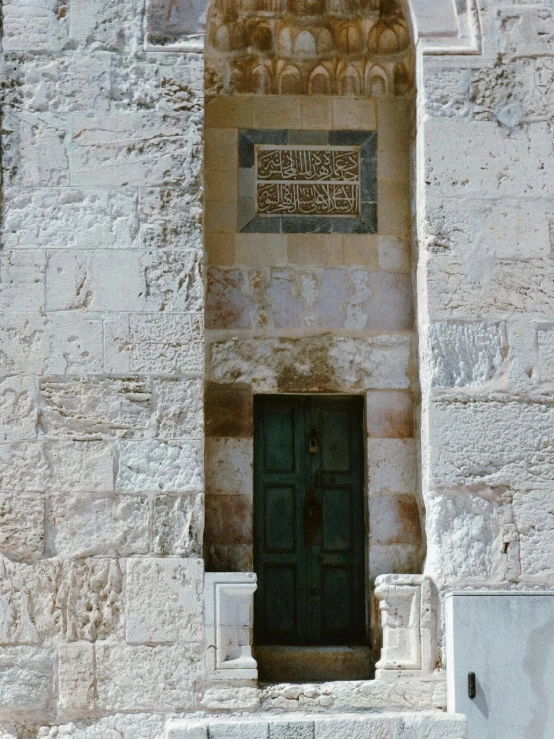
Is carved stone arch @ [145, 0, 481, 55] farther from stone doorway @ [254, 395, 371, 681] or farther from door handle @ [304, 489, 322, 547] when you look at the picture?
door handle @ [304, 489, 322, 547]

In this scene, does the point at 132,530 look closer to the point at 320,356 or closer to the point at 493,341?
the point at 320,356

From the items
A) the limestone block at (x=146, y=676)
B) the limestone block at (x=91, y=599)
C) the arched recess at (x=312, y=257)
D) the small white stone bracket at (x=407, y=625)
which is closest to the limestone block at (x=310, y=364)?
the arched recess at (x=312, y=257)

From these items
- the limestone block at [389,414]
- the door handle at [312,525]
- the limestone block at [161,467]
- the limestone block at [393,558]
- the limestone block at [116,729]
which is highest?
the limestone block at [389,414]

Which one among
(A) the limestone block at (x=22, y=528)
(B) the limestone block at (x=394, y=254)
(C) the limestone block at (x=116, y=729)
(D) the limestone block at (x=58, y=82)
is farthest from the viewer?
(B) the limestone block at (x=394, y=254)

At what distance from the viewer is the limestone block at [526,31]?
18.8ft

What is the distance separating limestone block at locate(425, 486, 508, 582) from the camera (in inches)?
210

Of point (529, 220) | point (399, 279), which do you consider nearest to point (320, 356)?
point (399, 279)

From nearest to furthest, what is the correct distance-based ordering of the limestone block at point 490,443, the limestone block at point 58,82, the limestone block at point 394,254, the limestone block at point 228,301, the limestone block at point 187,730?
the limestone block at point 187,730 < the limestone block at point 490,443 < the limestone block at point 58,82 < the limestone block at point 228,301 < the limestone block at point 394,254

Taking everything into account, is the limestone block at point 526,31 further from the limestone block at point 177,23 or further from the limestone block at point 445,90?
the limestone block at point 177,23

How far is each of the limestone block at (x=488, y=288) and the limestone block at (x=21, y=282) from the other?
68.6 inches

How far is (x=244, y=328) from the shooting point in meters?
5.80

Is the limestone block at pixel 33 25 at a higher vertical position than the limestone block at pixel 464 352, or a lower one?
higher

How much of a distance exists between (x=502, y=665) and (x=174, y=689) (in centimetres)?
138

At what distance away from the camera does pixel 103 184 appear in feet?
18.2
